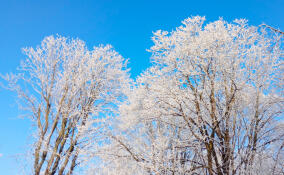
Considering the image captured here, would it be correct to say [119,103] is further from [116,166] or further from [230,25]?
[230,25]

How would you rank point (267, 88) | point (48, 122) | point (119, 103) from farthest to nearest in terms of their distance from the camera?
point (119, 103), point (48, 122), point (267, 88)

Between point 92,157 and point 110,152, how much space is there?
597 mm

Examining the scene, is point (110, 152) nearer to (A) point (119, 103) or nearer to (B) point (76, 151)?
(B) point (76, 151)

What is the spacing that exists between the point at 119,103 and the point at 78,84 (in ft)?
7.79

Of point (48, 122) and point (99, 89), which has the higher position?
point (99, 89)

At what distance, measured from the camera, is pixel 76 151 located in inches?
311

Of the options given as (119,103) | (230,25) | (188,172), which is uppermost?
(230,25)

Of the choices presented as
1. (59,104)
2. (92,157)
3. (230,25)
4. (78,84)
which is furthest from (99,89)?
(230,25)

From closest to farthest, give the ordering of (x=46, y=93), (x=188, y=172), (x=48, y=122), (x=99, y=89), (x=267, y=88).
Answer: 1. (x=267, y=88)
2. (x=188, y=172)
3. (x=48, y=122)
4. (x=46, y=93)
5. (x=99, y=89)

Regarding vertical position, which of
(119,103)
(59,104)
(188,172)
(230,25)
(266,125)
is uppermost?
(230,25)

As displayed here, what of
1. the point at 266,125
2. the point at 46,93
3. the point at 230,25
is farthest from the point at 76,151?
the point at 230,25

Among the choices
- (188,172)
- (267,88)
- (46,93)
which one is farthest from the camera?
(46,93)

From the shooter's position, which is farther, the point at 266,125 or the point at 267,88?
the point at 266,125

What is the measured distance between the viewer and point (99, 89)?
→ 971cm
